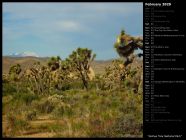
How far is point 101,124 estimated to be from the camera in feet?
31.9

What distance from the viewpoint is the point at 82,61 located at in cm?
1667

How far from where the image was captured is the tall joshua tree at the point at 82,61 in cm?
1573

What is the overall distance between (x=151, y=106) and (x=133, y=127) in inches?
64.6

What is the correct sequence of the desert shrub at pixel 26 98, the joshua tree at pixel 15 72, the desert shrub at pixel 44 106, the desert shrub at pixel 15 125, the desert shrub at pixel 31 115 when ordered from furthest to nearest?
1. the joshua tree at pixel 15 72
2. the desert shrub at pixel 26 98
3. the desert shrub at pixel 44 106
4. the desert shrub at pixel 31 115
5. the desert shrub at pixel 15 125

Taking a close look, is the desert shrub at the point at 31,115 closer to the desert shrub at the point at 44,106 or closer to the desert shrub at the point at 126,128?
the desert shrub at the point at 44,106

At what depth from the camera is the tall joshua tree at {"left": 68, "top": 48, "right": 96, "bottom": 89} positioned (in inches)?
619

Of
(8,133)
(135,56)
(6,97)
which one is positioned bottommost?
(8,133)

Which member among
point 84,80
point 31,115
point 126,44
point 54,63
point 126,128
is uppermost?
point 126,44

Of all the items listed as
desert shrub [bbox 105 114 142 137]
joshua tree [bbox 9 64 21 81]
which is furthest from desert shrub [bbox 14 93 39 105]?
joshua tree [bbox 9 64 21 81]

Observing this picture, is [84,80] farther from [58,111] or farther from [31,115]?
[31,115]

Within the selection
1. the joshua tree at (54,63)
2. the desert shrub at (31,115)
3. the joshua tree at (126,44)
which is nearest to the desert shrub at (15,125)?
the desert shrub at (31,115)

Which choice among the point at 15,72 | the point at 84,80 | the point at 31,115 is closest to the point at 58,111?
the point at 31,115

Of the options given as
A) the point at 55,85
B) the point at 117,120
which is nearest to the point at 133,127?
the point at 117,120

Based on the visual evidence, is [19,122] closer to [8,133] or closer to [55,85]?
[8,133]
